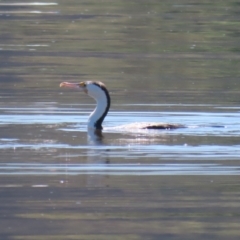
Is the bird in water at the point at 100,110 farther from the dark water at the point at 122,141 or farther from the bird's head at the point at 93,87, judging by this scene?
the dark water at the point at 122,141

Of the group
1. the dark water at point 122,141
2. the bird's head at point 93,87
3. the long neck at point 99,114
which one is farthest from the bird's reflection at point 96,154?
the bird's head at point 93,87

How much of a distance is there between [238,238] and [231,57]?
53.9 ft

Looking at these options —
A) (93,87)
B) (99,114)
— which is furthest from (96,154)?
(93,87)

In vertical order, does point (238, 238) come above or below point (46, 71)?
above

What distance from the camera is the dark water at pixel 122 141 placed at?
9.54 meters

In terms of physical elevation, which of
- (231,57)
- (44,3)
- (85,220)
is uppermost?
(85,220)

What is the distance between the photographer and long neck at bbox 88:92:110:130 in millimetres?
14734

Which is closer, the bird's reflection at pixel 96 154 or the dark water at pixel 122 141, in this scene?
the dark water at pixel 122 141

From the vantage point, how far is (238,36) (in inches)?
1196

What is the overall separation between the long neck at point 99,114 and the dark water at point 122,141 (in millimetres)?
180

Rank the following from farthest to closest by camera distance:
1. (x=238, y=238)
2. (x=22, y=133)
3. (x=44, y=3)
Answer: (x=44, y=3), (x=22, y=133), (x=238, y=238)

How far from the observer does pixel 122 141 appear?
13539 millimetres

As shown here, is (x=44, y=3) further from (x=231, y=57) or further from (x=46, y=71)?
(x=46, y=71)

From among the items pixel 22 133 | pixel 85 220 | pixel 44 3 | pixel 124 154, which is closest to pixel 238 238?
pixel 85 220
